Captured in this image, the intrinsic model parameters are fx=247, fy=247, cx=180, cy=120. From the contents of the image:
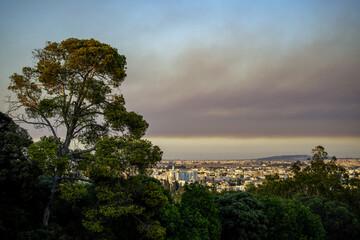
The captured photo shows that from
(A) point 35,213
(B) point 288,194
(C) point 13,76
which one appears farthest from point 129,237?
(B) point 288,194

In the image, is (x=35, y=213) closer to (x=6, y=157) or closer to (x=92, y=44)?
(x=6, y=157)

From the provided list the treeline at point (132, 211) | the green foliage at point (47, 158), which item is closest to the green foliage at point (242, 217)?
the treeline at point (132, 211)

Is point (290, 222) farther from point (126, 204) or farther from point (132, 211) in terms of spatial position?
point (126, 204)

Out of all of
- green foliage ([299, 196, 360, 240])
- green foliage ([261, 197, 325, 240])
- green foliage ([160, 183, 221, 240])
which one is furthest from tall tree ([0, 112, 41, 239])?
green foliage ([299, 196, 360, 240])

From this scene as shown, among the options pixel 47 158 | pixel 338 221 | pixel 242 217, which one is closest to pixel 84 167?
pixel 47 158

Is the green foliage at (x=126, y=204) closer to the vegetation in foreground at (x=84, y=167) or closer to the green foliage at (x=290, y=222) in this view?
the vegetation in foreground at (x=84, y=167)

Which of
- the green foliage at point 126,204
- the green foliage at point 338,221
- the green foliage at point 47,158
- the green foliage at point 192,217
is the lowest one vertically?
the green foliage at point 338,221

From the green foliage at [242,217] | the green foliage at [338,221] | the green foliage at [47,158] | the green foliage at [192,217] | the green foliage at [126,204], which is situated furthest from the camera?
the green foliage at [338,221]
